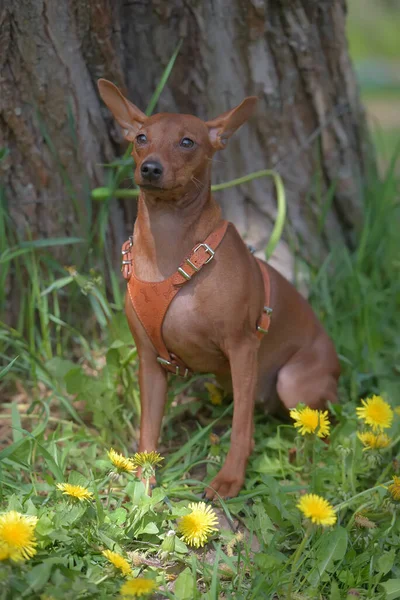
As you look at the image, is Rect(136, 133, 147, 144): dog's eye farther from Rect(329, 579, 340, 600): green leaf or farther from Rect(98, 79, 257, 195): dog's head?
Rect(329, 579, 340, 600): green leaf

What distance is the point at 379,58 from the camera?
12609 mm

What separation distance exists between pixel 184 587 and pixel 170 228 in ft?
4.04

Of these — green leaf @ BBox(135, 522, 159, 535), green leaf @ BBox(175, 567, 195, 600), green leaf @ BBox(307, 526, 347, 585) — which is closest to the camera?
green leaf @ BBox(175, 567, 195, 600)

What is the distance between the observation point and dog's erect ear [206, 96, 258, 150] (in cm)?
273

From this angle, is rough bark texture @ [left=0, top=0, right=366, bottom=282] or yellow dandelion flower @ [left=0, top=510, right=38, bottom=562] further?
rough bark texture @ [left=0, top=0, right=366, bottom=282]

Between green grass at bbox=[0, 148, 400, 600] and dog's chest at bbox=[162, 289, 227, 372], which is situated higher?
dog's chest at bbox=[162, 289, 227, 372]

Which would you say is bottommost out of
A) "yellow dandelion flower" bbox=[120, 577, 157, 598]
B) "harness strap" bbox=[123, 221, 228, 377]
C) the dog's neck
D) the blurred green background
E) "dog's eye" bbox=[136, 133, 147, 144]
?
the blurred green background

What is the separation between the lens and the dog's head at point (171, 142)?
2453 millimetres

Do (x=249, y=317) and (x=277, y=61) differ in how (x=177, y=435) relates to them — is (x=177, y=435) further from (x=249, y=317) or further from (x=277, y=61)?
(x=277, y=61)

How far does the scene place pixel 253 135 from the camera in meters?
3.78

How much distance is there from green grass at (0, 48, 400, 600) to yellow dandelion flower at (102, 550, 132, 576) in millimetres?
69

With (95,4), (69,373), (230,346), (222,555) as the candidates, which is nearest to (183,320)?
(230,346)

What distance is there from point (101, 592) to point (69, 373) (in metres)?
1.15

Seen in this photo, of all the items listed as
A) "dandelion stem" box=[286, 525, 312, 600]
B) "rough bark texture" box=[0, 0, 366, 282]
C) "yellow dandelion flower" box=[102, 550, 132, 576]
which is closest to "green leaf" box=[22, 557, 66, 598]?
"yellow dandelion flower" box=[102, 550, 132, 576]
